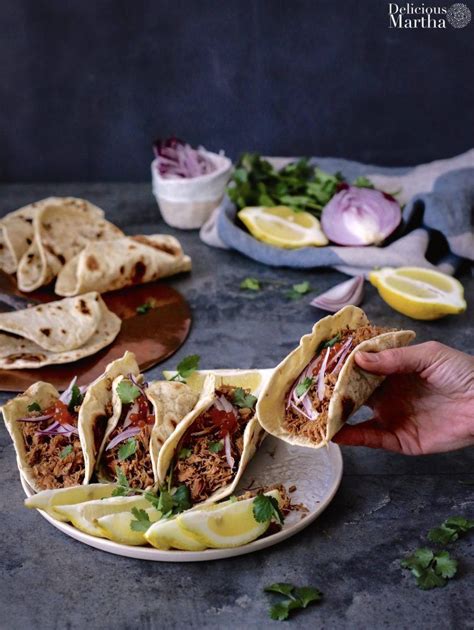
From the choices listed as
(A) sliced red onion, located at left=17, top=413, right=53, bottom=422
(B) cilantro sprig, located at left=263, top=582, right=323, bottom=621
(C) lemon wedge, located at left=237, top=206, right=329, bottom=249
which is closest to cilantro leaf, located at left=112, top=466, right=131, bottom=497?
(A) sliced red onion, located at left=17, top=413, right=53, bottom=422

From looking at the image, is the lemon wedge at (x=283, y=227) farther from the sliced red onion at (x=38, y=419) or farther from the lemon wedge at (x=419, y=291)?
the sliced red onion at (x=38, y=419)

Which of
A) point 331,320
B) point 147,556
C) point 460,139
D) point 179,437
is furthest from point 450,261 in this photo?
point 147,556

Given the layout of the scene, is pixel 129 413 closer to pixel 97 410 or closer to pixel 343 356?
pixel 97 410

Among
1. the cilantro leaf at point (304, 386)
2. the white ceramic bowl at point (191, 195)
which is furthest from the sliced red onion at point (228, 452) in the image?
the white ceramic bowl at point (191, 195)

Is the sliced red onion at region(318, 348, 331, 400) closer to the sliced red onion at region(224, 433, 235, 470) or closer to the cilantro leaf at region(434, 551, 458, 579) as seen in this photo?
the sliced red onion at region(224, 433, 235, 470)

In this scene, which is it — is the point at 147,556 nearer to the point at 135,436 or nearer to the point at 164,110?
the point at 135,436
